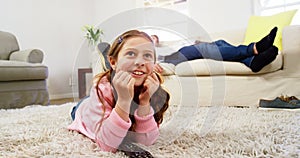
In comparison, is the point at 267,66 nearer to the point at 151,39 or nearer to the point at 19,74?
the point at 151,39

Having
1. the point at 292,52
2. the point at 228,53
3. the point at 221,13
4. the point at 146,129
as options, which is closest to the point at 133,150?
the point at 146,129

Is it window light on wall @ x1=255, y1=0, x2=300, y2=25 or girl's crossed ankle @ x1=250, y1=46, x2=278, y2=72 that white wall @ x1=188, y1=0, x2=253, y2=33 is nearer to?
window light on wall @ x1=255, y1=0, x2=300, y2=25

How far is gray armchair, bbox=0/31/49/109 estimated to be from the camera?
1.78m

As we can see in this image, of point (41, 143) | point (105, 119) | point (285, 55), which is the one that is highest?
point (285, 55)

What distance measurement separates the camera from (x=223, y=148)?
643 millimetres

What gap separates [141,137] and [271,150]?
315 mm

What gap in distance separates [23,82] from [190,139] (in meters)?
1.56

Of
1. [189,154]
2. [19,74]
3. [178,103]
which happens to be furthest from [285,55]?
[19,74]

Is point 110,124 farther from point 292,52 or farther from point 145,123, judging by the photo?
point 292,52

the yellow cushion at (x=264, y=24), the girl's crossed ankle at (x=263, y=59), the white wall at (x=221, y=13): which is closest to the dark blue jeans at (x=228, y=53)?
the girl's crossed ankle at (x=263, y=59)

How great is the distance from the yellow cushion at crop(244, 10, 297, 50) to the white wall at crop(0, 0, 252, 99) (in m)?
0.52

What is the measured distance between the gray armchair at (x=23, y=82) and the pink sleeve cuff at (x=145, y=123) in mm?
1479

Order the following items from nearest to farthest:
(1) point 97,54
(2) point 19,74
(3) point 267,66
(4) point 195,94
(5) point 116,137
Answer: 1. (5) point 116,137
2. (1) point 97,54
3. (4) point 195,94
4. (3) point 267,66
5. (2) point 19,74

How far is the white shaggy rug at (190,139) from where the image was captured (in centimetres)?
62
